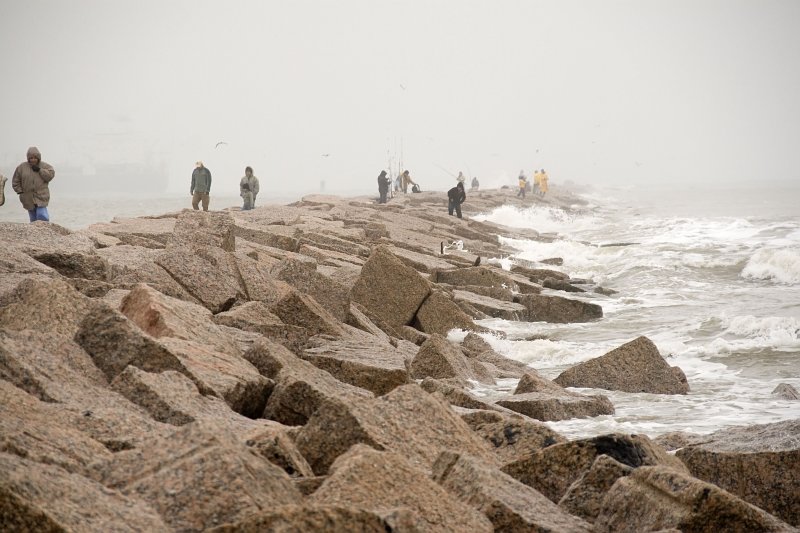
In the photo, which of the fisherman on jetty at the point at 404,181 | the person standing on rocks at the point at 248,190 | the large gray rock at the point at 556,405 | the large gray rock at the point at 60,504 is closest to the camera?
the large gray rock at the point at 60,504

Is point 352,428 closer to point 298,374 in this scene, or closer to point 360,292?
point 298,374

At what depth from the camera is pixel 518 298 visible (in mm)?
14023

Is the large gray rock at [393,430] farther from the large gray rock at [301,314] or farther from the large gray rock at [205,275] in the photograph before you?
the large gray rock at [205,275]

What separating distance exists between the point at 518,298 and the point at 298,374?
8.86 meters

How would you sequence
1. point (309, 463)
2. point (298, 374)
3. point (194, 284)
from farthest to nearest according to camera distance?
point (194, 284) → point (298, 374) → point (309, 463)

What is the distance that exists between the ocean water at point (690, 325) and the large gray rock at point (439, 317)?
0.34 metres

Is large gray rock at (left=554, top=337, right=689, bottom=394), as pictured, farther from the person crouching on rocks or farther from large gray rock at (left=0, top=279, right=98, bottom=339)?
the person crouching on rocks

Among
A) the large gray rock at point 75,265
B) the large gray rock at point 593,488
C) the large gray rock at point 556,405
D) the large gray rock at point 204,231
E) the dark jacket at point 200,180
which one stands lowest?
the large gray rock at point 556,405

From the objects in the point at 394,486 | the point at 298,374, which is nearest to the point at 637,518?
the point at 394,486

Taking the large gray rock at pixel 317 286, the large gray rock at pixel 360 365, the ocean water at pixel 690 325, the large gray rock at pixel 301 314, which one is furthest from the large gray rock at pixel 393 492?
the large gray rock at pixel 317 286

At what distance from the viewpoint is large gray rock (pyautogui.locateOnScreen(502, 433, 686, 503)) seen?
14.0ft

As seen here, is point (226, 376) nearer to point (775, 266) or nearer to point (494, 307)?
point (494, 307)

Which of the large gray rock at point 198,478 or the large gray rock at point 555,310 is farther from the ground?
the large gray rock at point 198,478

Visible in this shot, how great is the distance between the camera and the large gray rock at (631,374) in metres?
8.43
